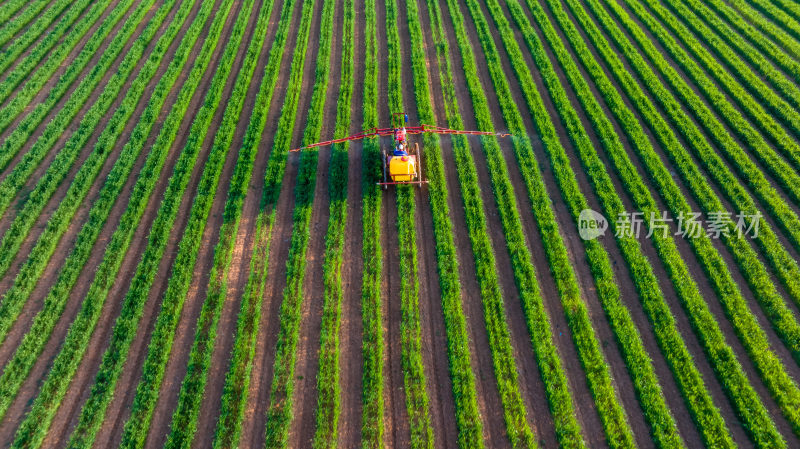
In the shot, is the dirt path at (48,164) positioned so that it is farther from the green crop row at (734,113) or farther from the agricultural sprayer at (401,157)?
the green crop row at (734,113)

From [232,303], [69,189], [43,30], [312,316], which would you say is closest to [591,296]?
[312,316]

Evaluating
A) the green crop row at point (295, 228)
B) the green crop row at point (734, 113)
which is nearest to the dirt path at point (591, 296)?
the green crop row at point (734, 113)

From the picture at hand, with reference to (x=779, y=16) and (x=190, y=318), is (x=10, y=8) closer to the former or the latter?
(x=190, y=318)

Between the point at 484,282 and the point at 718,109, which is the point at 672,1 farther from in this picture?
the point at 484,282

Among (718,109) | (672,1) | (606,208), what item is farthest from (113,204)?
(672,1)

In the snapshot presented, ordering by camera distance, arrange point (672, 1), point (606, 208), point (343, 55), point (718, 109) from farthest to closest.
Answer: point (672, 1), point (343, 55), point (718, 109), point (606, 208)

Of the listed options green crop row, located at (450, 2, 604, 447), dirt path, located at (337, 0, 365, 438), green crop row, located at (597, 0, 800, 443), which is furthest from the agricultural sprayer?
green crop row, located at (597, 0, 800, 443)

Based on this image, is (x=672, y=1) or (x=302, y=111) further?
(x=672, y=1)
